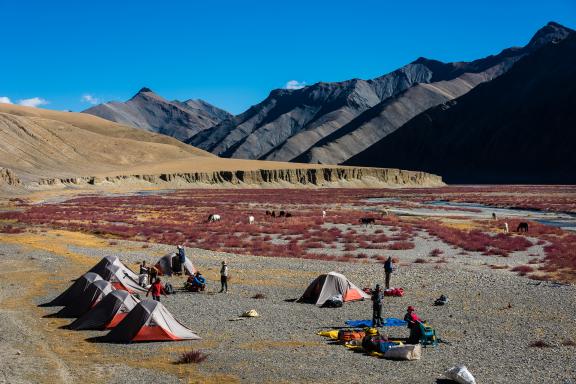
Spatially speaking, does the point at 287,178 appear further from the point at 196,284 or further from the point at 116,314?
the point at 116,314

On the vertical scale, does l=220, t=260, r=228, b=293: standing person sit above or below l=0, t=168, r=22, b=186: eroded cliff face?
below

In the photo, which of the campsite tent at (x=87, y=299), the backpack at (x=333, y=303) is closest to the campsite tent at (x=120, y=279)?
the campsite tent at (x=87, y=299)

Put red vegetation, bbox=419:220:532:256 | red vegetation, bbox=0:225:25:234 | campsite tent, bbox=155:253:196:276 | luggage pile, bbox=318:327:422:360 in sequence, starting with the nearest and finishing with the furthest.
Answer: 1. luggage pile, bbox=318:327:422:360
2. campsite tent, bbox=155:253:196:276
3. red vegetation, bbox=419:220:532:256
4. red vegetation, bbox=0:225:25:234

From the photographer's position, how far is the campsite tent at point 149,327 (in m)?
17.6

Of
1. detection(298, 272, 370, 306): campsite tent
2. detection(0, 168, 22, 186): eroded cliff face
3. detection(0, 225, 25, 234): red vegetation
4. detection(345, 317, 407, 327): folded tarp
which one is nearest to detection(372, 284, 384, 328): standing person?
detection(345, 317, 407, 327): folded tarp

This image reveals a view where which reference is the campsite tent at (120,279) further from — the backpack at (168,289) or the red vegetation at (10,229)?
the red vegetation at (10,229)

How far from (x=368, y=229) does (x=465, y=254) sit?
1549 cm

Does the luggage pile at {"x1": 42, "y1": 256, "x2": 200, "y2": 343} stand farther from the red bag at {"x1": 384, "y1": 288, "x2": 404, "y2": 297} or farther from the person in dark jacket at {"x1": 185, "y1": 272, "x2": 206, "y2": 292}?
the red bag at {"x1": 384, "y1": 288, "x2": 404, "y2": 297}

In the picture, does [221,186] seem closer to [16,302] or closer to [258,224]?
[258,224]

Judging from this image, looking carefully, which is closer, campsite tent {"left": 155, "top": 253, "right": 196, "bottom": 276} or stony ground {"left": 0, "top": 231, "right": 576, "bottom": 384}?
stony ground {"left": 0, "top": 231, "right": 576, "bottom": 384}

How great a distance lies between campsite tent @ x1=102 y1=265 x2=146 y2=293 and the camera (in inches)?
976

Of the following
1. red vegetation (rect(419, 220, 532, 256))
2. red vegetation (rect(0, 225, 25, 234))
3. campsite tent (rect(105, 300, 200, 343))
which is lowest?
red vegetation (rect(419, 220, 532, 256))

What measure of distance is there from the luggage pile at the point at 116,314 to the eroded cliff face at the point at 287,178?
401 feet

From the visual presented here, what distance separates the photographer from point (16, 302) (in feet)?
74.7
